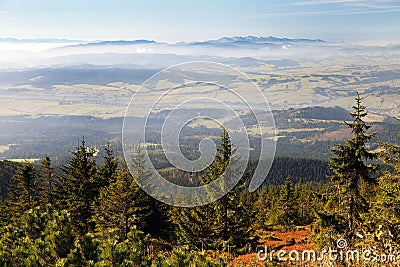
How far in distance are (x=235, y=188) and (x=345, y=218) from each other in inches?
267

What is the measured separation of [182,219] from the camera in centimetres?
2592

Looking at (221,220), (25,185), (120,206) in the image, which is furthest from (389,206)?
(25,185)

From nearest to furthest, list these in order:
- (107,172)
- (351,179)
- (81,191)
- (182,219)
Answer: (351,179) < (182,219) < (81,191) < (107,172)

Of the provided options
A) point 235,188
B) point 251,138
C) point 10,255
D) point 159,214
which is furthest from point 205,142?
point 159,214

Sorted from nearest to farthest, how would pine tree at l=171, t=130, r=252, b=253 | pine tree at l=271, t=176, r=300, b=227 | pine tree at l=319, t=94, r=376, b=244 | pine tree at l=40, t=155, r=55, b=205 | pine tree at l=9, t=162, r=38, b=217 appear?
pine tree at l=319, t=94, r=376, b=244 → pine tree at l=171, t=130, r=252, b=253 → pine tree at l=9, t=162, r=38, b=217 → pine tree at l=40, t=155, r=55, b=205 → pine tree at l=271, t=176, r=300, b=227

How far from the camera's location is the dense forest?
11.3m

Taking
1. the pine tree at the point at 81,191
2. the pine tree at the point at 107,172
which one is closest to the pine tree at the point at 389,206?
the pine tree at the point at 81,191

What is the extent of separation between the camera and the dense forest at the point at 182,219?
1127cm

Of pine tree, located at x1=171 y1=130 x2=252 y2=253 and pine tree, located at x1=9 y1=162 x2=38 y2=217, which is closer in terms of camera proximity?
pine tree, located at x1=171 y1=130 x2=252 y2=253

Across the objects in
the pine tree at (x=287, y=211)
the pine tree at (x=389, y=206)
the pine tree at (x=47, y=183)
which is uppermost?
the pine tree at (x=389, y=206)

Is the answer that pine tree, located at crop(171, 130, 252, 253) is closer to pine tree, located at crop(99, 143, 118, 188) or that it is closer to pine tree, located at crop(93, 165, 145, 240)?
pine tree, located at crop(93, 165, 145, 240)

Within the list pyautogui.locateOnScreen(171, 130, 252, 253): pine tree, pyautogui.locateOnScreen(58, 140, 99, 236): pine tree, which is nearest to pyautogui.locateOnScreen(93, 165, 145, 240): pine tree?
pyautogui.locateOnScreen(58, 140, 99, 236): pine tree

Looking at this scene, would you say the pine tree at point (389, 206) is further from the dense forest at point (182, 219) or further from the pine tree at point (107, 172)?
the pine tree at point (107, 172)

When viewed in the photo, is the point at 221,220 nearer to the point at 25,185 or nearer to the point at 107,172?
the point at 107,172
